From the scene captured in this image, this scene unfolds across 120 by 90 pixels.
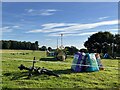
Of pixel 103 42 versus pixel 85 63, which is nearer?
pixel 85 63

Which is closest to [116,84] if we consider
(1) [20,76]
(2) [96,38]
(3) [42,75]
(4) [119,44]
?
(3) [42,75]

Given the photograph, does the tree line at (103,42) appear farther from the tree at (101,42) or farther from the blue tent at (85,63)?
the blue tent at (85,63)

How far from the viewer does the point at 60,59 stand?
28.2 meters

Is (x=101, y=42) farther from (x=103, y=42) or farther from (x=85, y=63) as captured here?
(x=85, y=63)

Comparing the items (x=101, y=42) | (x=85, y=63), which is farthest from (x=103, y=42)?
(x=85, y=63)

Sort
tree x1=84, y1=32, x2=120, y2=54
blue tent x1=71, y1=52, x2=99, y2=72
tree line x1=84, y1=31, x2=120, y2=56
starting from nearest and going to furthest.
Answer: blue tent x1=71, y1=52, x2=99, y2=72 → tree line x1=84, y1=31, x2=120, y2=56 → tree x1=84, y1=32, x2=120, y2=54

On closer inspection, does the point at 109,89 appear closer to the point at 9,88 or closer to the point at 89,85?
the point at 89,85

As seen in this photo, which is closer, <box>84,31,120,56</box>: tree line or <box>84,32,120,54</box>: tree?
<box>84,31,120,56</box>: tree line

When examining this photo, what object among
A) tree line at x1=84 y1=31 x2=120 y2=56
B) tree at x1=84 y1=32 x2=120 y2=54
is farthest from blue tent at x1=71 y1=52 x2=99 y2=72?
tree at x1=84 y1=32 x2=120 y2=54

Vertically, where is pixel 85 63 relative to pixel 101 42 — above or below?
below

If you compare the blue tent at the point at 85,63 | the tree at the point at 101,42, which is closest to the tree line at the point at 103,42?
the tree at the point at 101,42

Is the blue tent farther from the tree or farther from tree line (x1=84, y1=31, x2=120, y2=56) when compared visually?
the tree

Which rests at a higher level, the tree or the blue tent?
the tree

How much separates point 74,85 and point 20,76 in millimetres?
2982
